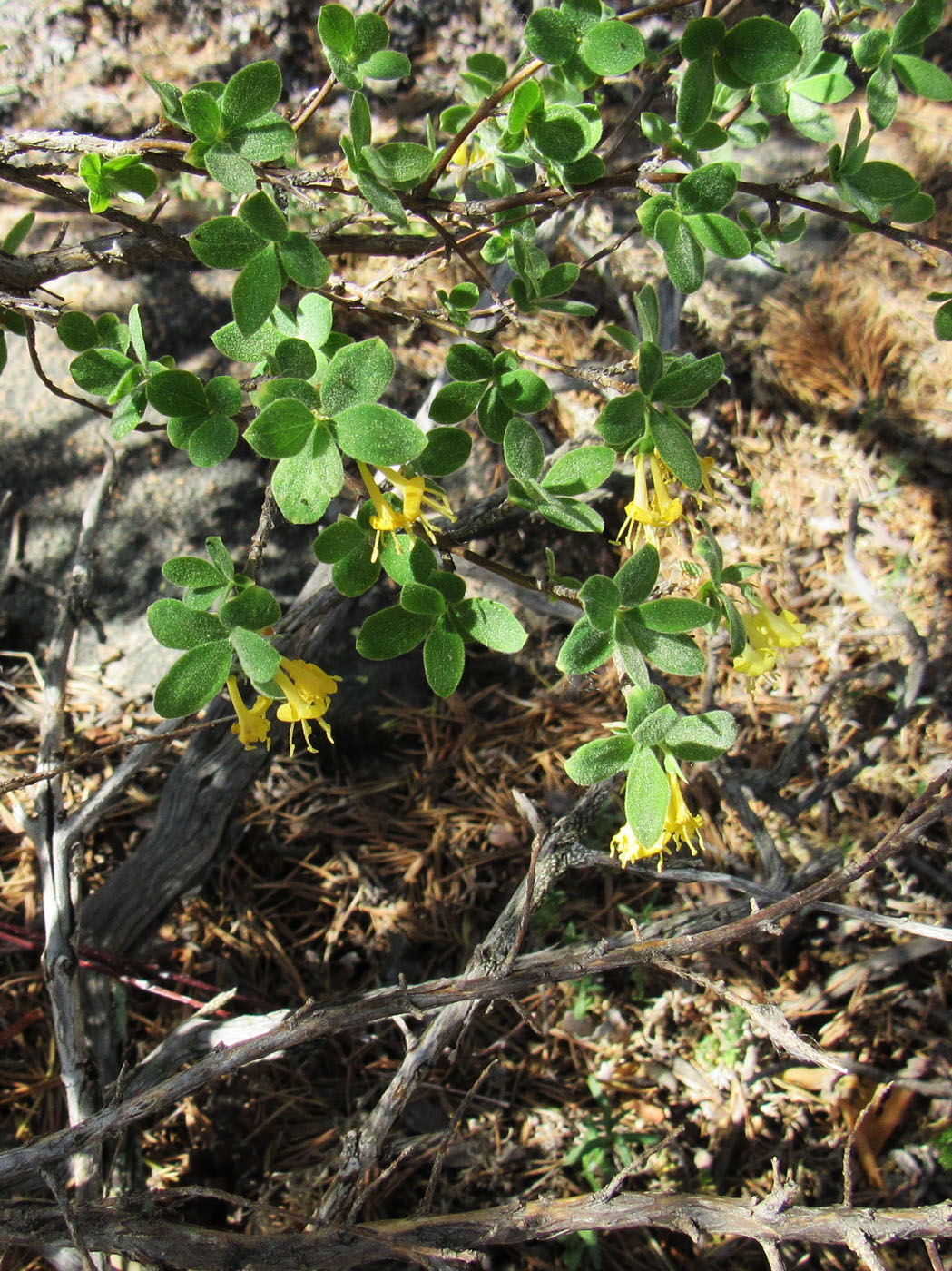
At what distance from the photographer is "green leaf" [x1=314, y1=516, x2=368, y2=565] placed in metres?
1.12

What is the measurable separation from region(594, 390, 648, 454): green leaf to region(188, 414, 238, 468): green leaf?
0.49 metres

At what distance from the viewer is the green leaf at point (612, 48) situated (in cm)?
107

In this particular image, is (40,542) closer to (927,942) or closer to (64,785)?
(64,785)

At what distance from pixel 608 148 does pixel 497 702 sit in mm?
1481

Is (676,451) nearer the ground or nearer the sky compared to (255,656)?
nearer the sky

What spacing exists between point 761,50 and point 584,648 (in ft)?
2.55

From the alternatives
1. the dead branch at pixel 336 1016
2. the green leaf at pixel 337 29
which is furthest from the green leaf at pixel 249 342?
the dead branch at pixel 336 1016

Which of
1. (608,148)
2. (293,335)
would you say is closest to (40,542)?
(293,335)

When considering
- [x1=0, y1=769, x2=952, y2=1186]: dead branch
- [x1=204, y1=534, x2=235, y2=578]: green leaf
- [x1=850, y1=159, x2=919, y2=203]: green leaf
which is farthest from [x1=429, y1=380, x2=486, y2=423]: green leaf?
[x1=0, y1=769, x2=952, y2=1186]: dead branch

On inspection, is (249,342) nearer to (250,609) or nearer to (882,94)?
(250,609)

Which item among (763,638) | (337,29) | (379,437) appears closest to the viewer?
(379,437)

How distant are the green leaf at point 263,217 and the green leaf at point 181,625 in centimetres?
47

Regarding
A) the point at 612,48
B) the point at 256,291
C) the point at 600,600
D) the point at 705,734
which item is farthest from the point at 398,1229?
the point at 612,48

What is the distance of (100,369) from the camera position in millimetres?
1278
